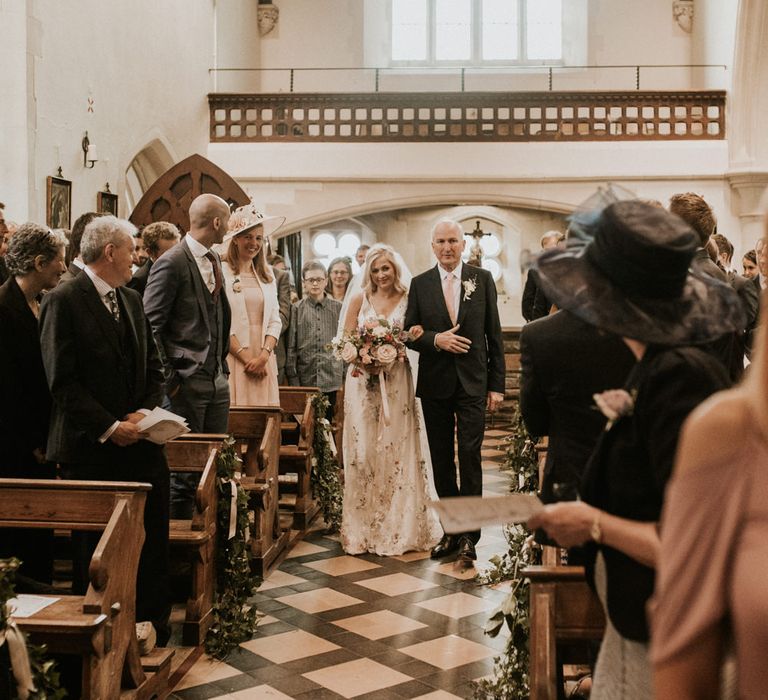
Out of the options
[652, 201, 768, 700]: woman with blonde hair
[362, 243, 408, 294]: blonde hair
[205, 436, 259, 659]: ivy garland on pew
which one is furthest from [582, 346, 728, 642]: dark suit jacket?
[362, 243, 408, 294]: blonde hair

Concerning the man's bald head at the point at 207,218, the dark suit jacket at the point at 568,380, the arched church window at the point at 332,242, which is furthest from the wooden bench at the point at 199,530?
the arched church window at the point at 332,242

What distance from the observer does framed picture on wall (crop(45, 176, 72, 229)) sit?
884 cm

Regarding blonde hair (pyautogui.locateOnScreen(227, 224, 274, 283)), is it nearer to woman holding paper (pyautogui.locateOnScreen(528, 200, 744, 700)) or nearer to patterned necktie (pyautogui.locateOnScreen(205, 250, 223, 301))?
patterned necktie (pyautogui.locateOnScreen(205, 250, 223, 301))

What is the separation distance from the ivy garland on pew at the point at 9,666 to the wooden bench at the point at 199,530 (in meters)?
1.42

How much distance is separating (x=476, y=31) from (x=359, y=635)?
16.0 m

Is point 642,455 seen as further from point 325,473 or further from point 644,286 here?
point 325,473

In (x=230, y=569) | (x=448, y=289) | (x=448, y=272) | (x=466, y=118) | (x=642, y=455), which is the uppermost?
(x=466, y=118)

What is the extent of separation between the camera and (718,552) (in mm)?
1219

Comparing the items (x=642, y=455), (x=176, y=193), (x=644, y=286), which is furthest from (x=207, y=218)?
(x=176, y=193)

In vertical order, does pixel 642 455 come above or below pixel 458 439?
above

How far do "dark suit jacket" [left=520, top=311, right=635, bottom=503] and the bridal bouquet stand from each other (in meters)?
3.21

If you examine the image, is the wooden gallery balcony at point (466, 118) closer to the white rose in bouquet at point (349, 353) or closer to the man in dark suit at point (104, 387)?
the white rose in bouquet at point (349, 353)

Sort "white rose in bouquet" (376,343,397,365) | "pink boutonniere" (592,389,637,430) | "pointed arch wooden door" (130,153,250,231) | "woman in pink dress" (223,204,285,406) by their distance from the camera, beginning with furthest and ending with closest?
1. "pointed arch wooden door" (130,153,250,231)
2. "white rose in bouquet" (376,343,397,365)
3. "woman in pink dress" (223,204,285,406)
4. "pink boutonniere" (592,389,637,430)

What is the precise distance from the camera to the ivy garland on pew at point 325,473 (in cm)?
696
